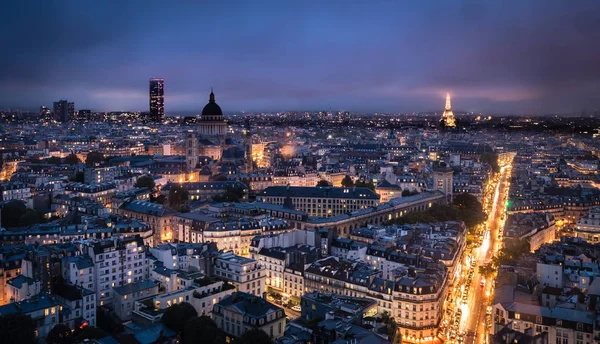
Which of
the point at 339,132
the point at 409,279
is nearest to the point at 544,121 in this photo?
the point at 339,132

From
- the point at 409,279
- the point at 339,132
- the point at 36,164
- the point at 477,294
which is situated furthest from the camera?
the point at 339,132

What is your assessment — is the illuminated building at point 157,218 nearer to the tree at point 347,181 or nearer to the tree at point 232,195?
the tree at point 232,195

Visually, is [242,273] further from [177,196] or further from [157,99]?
[157,99]

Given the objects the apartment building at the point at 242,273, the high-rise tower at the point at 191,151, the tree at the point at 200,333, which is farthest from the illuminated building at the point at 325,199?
the tree at the point at 200,333

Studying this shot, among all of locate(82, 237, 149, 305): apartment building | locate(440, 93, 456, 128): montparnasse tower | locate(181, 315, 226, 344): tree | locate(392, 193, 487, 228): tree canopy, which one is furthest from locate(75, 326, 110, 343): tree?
locate(440, 93, 456, 128): montparnasse tower

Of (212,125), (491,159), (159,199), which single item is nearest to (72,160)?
(212,125)

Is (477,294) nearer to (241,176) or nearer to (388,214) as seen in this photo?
(388,214)
